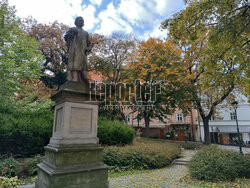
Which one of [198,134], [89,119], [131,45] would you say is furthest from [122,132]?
[198,134]

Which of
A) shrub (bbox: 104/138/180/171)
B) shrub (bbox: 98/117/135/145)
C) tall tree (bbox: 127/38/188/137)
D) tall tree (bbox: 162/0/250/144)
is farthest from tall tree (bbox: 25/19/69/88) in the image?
tall tree (bbox: 162/0/250/144)

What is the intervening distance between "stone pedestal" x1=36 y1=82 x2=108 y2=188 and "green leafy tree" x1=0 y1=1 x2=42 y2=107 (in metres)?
6.46

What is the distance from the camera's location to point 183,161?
37.3 feet

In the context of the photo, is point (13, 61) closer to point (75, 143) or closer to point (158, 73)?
point (75, 143)

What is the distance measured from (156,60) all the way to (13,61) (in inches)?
533

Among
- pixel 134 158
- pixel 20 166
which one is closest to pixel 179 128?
pixel 134 158

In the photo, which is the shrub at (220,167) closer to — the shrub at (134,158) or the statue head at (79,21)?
the shrub at (134,158)

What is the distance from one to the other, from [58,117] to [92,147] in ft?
4.95

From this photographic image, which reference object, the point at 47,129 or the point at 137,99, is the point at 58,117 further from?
the point at 137,99

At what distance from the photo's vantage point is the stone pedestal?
173 inches

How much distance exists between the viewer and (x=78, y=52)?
587 cm

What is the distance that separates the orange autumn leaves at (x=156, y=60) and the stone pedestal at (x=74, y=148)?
1332 centimetres

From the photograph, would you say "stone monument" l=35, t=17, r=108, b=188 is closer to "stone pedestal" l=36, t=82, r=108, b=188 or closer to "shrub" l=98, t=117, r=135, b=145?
"stone pedestal" l=36, t=82, r=108, b=188

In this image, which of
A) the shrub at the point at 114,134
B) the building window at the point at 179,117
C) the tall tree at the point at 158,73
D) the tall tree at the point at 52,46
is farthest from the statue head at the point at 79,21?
the building window at the point at 179,117
